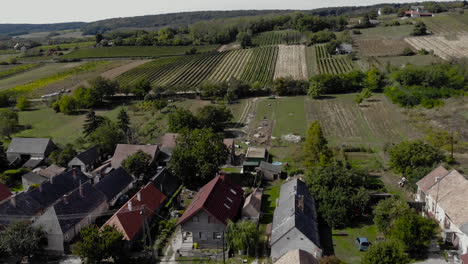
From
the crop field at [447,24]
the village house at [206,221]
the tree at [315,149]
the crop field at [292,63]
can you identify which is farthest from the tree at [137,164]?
the crop field at [447,24]

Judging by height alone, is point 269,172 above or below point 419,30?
below

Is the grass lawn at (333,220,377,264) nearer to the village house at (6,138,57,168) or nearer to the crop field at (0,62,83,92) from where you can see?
the village house at (6,138,57,168)

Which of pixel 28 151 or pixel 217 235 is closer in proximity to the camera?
pixel 217 235

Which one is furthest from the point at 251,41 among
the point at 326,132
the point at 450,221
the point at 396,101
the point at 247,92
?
the point at 450,221

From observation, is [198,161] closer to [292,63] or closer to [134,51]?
[292,63]

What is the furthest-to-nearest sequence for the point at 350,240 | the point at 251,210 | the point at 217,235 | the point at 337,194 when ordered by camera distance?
the point at 251,210 → the point at 337,194 → the point at 217,235 → the point at 350,240

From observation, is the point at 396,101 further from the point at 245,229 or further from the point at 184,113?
the point at 245,229

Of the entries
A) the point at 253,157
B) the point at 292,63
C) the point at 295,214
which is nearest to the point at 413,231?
the point at 295,214

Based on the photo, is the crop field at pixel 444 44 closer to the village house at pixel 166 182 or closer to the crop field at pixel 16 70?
the village house at pixel 166 182
